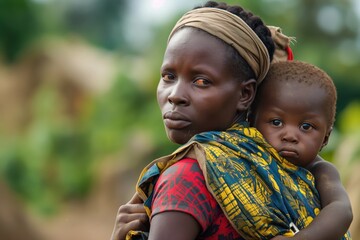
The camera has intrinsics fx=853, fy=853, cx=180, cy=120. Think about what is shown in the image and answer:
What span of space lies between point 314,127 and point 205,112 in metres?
0.41

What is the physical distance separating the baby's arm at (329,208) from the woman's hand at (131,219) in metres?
0.52

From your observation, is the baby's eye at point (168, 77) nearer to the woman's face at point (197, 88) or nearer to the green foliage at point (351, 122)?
the woman's face at point (197, 88)

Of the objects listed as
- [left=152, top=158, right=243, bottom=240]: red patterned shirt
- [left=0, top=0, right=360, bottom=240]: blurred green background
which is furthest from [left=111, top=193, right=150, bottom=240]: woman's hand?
[left=0, top=0, right=360, bottom=240]: blurred green background

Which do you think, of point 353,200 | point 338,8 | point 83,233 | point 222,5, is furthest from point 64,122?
point 222,5

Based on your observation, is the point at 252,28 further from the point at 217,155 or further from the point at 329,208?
the point at 329,208

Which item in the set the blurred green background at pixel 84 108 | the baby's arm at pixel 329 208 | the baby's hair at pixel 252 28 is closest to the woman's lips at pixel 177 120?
the baby's hair at pixel 252 28

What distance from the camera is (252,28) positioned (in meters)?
3.01

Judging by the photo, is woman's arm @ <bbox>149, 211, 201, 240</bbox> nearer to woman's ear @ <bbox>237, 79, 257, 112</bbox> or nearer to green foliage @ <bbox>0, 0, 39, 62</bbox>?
woman's ear @ <bbox>237, 79, 257, 112</bbox>

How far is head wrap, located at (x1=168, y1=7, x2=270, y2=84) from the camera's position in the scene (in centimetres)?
288

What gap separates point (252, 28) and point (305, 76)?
25cm

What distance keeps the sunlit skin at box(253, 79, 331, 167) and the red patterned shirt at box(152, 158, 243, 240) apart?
39cm

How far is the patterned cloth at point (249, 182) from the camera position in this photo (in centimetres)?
264

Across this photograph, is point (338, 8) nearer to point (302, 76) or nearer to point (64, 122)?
point (64, 122)

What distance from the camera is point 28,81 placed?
26.1m
